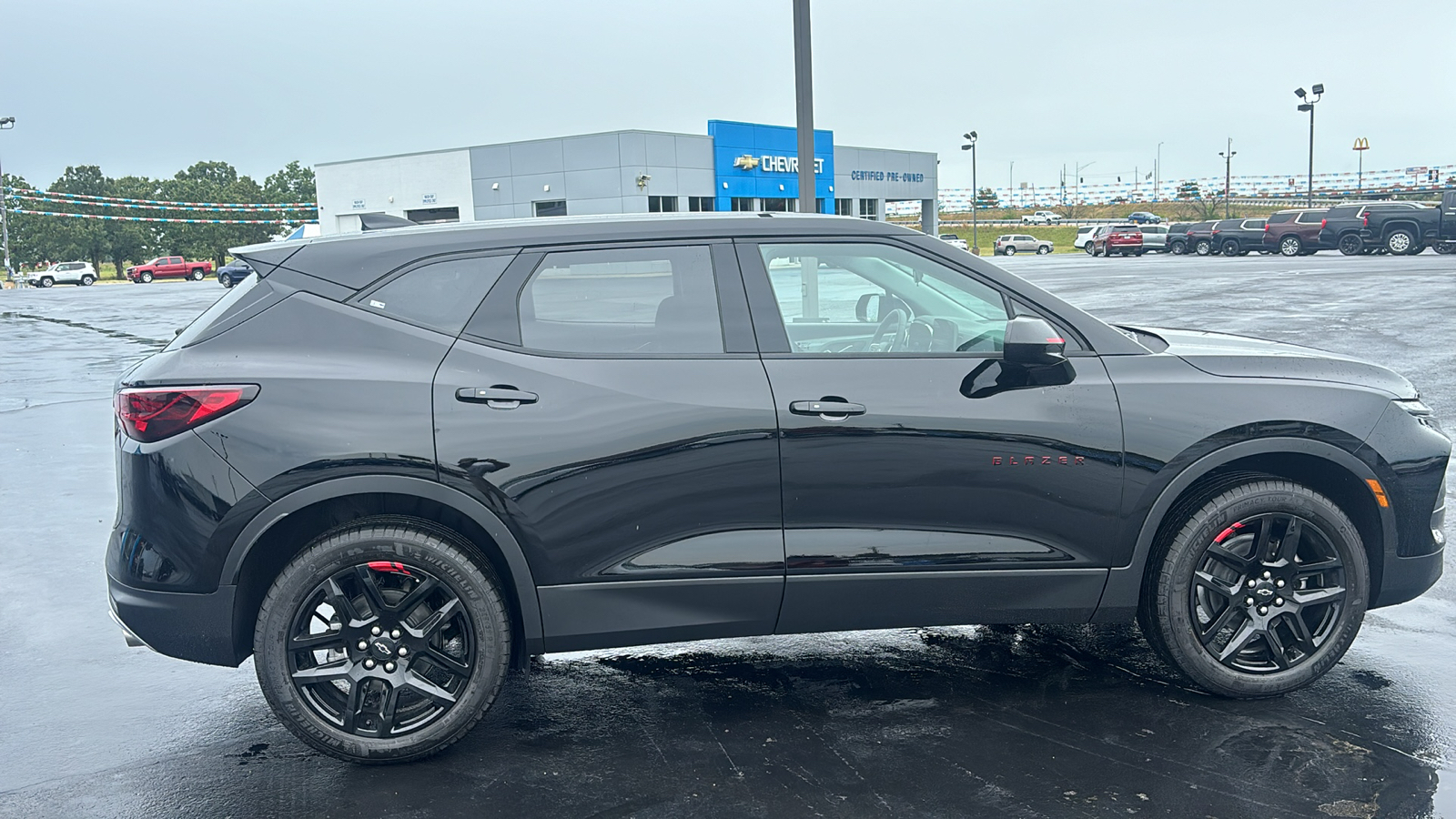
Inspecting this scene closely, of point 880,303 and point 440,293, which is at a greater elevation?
→ point 440,293

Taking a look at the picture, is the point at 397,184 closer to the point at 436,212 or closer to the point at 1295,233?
the point at 436,212

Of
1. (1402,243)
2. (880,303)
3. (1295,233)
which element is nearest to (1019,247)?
(1295,233)

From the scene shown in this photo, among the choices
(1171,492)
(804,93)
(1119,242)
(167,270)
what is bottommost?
(1171,492)

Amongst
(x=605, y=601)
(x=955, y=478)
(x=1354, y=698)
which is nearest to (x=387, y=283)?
(x=605, y=601)

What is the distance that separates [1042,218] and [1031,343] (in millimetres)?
108323

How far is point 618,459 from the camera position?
12.2 feet

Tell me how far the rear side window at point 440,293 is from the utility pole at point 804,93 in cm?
610

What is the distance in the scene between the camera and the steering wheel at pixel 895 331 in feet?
13.4

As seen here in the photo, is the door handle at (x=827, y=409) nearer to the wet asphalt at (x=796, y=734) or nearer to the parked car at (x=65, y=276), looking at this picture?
the wet asphalt at (x=796, y=734)

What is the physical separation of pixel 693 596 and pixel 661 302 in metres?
1.00

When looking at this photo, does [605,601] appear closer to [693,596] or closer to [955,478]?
[693,596]

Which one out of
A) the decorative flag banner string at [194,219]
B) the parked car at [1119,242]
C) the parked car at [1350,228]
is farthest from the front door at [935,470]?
the decorative flag banner string at [194,219]

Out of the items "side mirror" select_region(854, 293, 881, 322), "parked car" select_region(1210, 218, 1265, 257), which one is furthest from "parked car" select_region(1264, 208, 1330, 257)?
"side mirror" select_region(854, 293, 881, 322)

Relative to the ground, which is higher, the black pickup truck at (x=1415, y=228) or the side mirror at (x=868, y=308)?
the black pickup truck at (x=1415, y=228)
